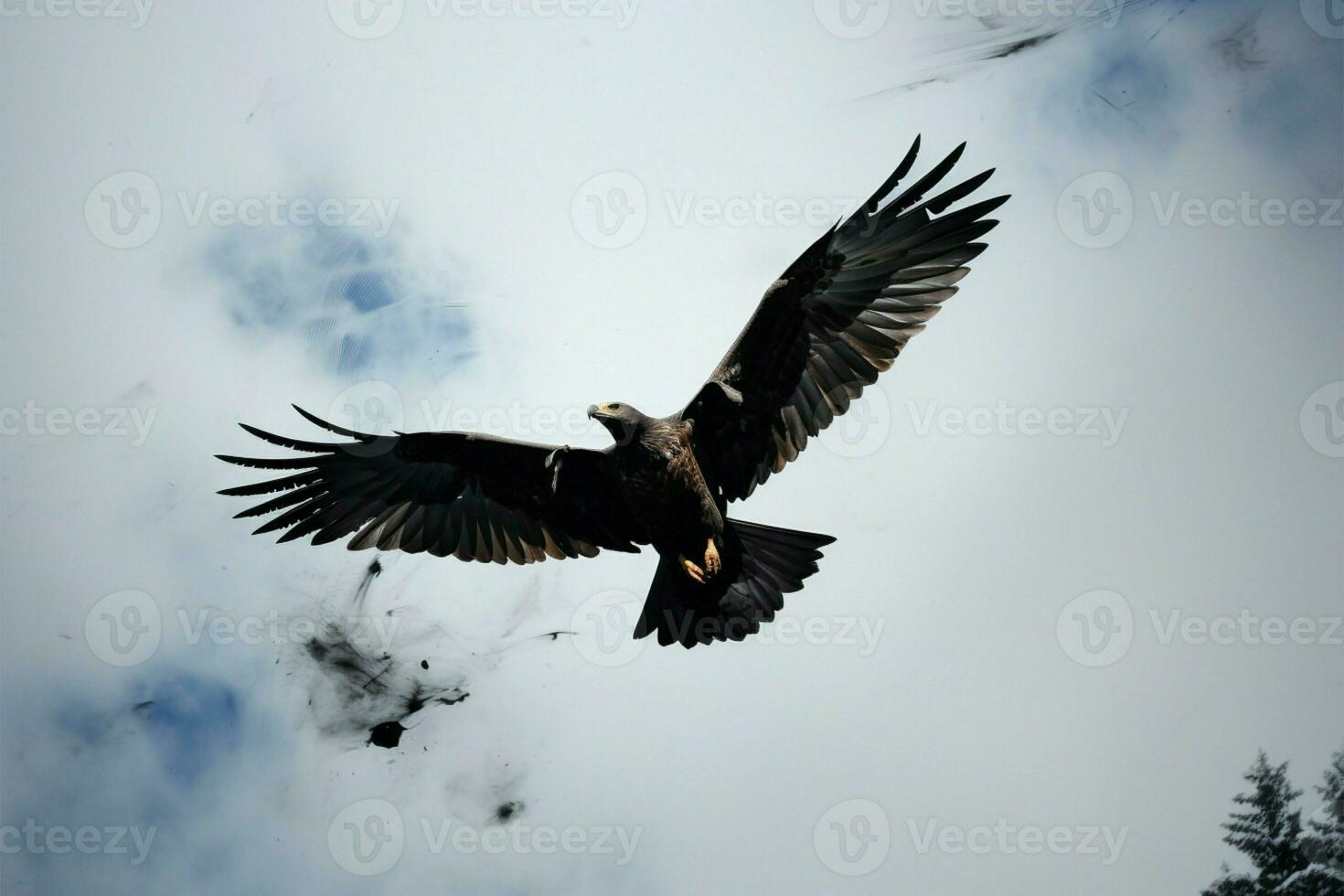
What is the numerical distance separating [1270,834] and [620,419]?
5.63 metres

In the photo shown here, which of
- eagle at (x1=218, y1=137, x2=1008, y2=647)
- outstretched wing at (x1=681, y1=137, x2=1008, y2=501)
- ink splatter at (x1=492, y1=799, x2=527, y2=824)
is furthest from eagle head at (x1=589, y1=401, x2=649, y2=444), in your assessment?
ink splatter at (x1=492, y1=799, x2=527, y2=824)

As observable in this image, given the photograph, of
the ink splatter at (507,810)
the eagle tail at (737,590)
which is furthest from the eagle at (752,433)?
the ink splatter at (507,810)

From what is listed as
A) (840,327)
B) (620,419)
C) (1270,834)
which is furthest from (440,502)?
(1270,834)

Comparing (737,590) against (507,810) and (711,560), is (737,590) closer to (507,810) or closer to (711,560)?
(711,560)

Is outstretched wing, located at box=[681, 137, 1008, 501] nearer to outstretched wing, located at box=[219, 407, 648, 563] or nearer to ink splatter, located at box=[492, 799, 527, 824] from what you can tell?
outstretched wing, located at box=[219, 407, 648, 563]

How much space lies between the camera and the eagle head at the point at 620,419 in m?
8.54

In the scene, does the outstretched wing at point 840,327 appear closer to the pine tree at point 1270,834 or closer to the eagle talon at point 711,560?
the eagle talon at point 711,560

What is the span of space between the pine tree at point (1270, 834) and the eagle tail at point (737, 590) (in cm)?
375

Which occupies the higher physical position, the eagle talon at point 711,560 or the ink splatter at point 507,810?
the eagle talon at point 711,560

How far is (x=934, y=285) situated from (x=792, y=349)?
113 cm

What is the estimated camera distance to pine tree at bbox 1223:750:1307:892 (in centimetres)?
922

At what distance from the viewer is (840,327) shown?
30.1 feet

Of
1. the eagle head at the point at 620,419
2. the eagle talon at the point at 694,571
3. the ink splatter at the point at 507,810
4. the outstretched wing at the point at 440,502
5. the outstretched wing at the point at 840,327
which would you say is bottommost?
the ink splatter at the point at 507,810

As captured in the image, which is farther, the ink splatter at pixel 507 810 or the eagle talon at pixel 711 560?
the ink splatter at pixel 507 810
